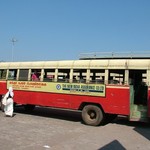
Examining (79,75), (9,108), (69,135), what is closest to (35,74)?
(9,108)

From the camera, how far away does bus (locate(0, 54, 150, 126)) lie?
1355 centimetres

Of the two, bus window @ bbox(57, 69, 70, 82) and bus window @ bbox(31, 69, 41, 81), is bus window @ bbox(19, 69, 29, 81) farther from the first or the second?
bus window @ bbox(57, 69, 70, 82)

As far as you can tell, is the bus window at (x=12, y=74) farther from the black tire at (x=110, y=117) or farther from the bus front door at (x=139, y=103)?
the bus front door at (x=139, y=103)

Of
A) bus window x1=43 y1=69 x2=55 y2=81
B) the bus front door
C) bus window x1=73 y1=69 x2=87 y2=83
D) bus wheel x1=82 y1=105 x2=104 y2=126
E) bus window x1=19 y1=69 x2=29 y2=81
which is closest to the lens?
the bus front door

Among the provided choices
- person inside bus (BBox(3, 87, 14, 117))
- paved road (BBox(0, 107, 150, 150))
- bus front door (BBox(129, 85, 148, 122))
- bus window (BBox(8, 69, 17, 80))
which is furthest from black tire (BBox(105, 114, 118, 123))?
bus window (BBox(8, 69, 17, 80))

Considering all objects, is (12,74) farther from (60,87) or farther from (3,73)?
(60,87)

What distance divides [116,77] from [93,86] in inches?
42.6

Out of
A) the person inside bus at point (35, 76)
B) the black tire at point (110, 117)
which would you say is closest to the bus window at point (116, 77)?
the black tire at point (110, 117)

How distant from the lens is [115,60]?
14234 millimetres

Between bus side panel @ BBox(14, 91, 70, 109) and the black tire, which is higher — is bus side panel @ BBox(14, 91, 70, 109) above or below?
above

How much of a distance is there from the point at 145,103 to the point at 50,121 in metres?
4.39

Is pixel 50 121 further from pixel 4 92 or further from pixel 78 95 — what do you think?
pixel 4 92

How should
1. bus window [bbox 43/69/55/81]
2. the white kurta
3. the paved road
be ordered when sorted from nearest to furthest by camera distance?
the paved road, bus window [bbox 43/69/55/81], the white kurta

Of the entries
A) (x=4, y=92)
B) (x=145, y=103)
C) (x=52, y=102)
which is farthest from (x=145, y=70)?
(x=4, y=92)
